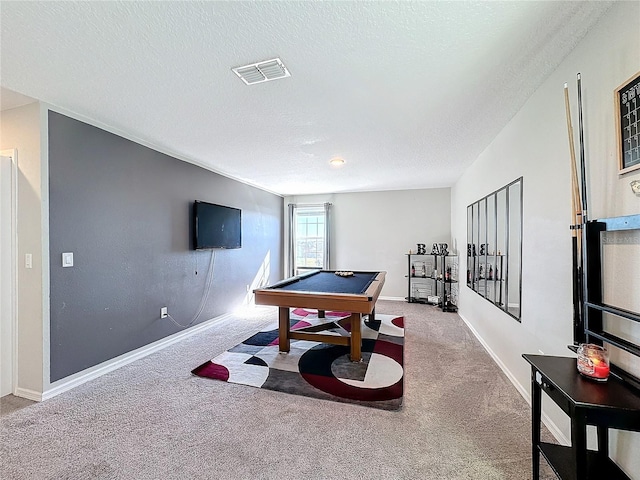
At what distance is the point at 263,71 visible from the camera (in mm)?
1870

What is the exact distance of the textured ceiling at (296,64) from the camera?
4.57 feet

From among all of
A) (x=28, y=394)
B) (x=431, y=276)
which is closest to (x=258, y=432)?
(x=28, y=394)

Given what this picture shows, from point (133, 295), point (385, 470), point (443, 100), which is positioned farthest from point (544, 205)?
point (133, 295)

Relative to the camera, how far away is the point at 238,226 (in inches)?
192

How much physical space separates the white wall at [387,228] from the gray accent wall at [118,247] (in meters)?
3.05

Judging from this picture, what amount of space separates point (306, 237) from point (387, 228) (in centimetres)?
197

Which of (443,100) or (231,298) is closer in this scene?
(443,100)

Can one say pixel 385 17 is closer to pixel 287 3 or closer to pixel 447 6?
pixel 447 6

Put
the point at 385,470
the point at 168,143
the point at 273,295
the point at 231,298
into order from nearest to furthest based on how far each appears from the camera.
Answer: the point at 385,470 < the point at 273,295 < the point at 168,143 < the point at 231,298

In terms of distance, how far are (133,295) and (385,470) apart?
296cm

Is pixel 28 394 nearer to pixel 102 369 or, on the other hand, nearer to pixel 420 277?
pixel 102 369

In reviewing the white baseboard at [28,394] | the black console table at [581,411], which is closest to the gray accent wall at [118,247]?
the white baseboard at [28,394]

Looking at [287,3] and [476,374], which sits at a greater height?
[287,3]

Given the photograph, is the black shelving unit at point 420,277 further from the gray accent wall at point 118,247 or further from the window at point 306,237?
the gray accent wall at point 118,247
